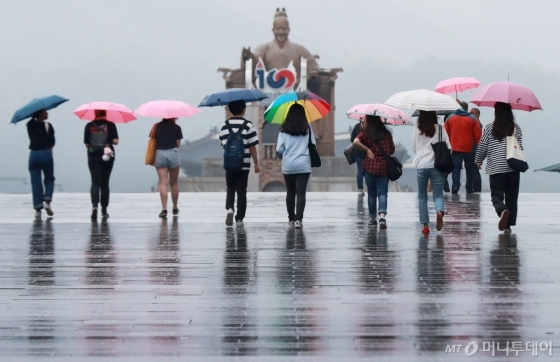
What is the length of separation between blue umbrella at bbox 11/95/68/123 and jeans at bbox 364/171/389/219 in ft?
15.1

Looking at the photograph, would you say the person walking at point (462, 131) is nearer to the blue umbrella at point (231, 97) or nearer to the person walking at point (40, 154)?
the blue umbrella at point (231, 97)

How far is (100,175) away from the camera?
45.6 ft

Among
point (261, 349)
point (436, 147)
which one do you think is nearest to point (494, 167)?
point (436, 147)

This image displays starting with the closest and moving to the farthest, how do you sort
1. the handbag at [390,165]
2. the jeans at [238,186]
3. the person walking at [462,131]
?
the handbag at [390,165], the jeans at [238,186], the person walking at [462,131]

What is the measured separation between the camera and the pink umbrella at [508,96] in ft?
36.4

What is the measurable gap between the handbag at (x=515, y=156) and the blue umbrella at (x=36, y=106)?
247 inches

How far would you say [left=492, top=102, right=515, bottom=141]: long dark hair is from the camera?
11312mm

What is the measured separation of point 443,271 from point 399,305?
1599mm

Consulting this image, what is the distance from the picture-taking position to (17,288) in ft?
26.1

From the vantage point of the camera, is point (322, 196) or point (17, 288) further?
point (322, 196)

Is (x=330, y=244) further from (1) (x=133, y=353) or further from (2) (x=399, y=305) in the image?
(1) (x=133, y=353)

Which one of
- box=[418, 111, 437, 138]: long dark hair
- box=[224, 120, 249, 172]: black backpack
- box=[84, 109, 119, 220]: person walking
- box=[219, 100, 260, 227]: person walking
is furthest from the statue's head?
box=[418, 111, 437, 138]: long dark hair

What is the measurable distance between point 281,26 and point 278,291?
177 ft

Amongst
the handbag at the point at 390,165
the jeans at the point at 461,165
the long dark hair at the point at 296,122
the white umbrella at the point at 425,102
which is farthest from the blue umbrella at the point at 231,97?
the jeans at the point at 461,165
